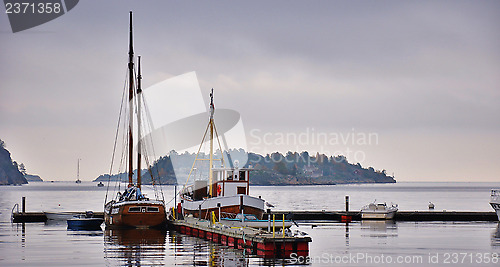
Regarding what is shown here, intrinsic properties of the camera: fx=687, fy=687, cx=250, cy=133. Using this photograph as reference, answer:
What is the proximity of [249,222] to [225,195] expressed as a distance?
8025mm

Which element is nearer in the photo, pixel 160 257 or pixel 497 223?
pixel 160 257

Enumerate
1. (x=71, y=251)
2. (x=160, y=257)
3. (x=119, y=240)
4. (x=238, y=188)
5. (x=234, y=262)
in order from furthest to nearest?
1. (x=238, y=188)
2. (x=119, y=240)
3. (x=71, y=251)
4. (x=160, y=257)
5. (x=234, y=262)

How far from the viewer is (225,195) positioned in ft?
213

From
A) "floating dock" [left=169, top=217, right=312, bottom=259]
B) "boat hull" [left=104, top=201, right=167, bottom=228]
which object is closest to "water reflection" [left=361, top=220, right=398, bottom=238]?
"floating dock" [left=169, top=217, right=312, bottom=259]

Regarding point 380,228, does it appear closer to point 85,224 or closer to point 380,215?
point 380,215

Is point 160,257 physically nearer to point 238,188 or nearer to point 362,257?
point 362,257

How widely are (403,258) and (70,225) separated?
37.6 metres

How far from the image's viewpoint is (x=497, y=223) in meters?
78.6

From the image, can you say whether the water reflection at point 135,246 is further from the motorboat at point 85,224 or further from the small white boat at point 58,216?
the small white boat at point 58,216

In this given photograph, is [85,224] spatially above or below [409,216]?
above

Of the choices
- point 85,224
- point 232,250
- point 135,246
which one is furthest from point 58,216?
point 232,250

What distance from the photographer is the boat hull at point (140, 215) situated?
6412cm

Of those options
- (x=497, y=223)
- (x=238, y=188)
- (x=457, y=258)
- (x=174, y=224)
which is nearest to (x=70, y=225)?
(x=174, y=224)

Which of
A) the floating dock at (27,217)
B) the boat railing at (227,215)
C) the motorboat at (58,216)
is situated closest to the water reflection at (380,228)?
the boat railing at (227,215)
